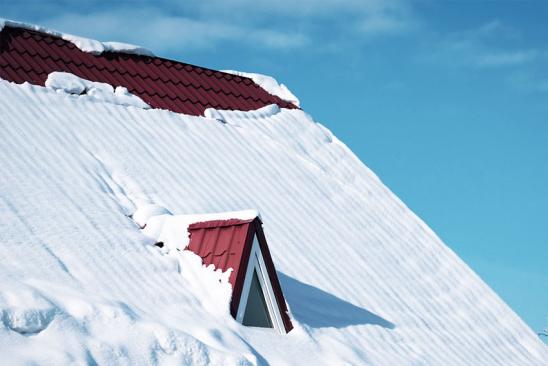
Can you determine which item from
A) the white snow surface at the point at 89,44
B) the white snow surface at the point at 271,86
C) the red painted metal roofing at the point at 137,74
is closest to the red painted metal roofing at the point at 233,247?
the red painted metal roofing at the point at 137,74

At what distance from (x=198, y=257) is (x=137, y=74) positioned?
4946 mm

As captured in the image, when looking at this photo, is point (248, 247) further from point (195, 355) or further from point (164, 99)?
point (164, 99)

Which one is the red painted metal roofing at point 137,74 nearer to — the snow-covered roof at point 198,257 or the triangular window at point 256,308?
the snow-covered roof at point 198,257

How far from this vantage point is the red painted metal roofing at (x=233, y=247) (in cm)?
725

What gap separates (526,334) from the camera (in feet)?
38.2

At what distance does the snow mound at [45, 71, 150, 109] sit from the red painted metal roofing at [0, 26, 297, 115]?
15 centimetres

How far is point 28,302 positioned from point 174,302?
1.56m

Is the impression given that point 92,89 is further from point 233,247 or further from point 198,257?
point 233,247

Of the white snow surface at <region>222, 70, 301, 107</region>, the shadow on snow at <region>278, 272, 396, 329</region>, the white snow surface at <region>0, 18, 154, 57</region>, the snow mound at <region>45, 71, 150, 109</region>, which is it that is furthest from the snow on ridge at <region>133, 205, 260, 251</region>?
the white snow surface at <region>222, 70, 301, 107</region>

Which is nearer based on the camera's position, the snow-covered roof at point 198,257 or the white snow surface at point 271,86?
the snow-covered roof at point 198,257

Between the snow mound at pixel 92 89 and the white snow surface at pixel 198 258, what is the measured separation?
0.52 ft

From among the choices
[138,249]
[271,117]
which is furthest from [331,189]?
[138,249]

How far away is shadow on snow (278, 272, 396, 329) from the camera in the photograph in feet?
26.6

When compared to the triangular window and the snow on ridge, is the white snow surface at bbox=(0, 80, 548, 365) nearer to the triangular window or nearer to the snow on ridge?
the snow on ridge
